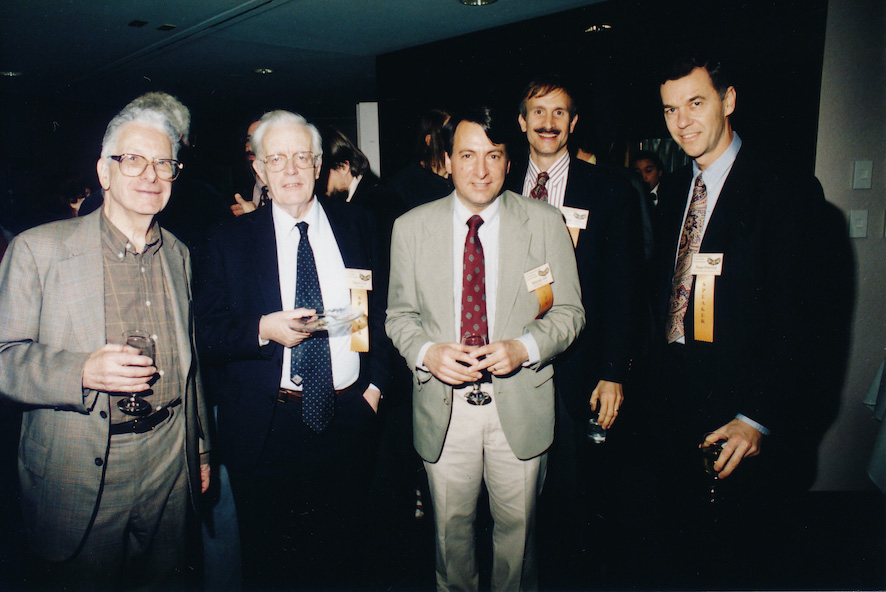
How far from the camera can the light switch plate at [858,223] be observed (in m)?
2.71

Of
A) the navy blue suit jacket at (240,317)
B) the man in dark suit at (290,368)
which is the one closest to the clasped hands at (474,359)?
the man in dark suit at (290,368)

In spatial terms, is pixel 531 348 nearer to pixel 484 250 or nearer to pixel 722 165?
pixel 484 250

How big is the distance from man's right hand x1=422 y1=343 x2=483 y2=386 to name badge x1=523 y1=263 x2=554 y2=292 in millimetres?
357

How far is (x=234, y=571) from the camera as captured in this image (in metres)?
2.09

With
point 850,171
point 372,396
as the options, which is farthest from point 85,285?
point 850,171

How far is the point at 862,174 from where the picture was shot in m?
2.68

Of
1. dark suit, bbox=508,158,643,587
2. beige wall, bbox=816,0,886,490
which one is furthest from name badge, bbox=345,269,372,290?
beige wall, bbox=816,0,886,490

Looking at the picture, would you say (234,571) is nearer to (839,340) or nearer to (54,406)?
(54,406)

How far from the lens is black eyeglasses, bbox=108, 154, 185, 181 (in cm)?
148

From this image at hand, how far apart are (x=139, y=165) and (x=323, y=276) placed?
2.27ft

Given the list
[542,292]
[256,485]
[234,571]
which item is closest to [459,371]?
[542,292]

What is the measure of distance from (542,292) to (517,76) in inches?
125

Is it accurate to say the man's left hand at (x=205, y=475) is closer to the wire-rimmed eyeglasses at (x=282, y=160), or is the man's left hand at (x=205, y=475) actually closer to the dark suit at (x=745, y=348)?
the wire-rimmed eyeglasses at (x=282, y=160)

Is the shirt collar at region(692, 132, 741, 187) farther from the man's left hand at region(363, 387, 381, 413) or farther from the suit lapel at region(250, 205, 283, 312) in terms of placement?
the suit lapel at region(250, 205, 283, 312)
